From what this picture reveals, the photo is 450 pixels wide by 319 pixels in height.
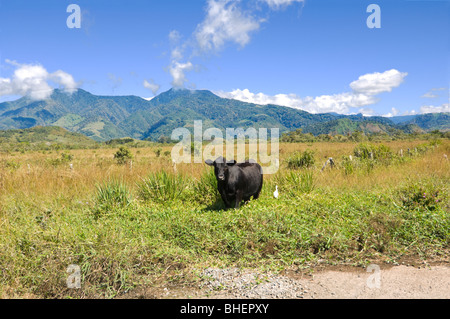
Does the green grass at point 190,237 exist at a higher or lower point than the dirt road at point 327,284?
higher

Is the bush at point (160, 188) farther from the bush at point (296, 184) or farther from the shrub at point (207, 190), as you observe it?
the bush at point (296, 184)

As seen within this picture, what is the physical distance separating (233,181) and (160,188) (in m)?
2.07

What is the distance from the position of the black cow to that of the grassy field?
0.39 m

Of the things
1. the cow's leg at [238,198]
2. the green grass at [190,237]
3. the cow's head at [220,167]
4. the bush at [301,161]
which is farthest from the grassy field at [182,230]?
the bush at [301,161]

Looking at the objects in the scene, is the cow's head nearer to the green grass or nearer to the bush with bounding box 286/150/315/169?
the green grass

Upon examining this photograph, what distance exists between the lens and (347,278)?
3.84 m

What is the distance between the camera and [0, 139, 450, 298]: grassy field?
389cm

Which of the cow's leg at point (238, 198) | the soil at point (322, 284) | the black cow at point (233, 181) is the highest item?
the black cow at point (233, 181)

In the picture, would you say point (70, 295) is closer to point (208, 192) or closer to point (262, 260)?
point (262, 260)

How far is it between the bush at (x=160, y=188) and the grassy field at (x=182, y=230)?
0.03 m

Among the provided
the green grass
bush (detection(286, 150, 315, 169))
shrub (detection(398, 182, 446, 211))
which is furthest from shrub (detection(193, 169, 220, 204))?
bush (detection(286, 150, 315, 169))

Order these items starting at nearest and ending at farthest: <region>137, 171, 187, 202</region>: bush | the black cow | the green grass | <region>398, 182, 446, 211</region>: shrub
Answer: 1. the green grass
2. <region>398, 182, 446, 211</region>: shrub
3. the black cow
4. <region>137, 171, 187, 202</region>: bush

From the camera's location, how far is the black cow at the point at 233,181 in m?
6.41
